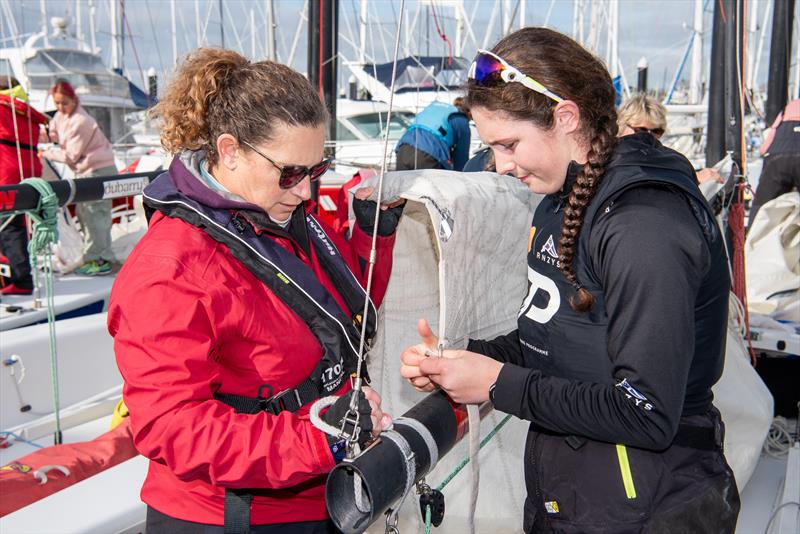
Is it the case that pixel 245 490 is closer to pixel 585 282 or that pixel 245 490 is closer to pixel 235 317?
pixel 235 317

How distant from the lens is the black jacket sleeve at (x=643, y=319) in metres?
1.20

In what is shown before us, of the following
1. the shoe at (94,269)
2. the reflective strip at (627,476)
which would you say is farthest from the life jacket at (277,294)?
the shoe at (94,269)

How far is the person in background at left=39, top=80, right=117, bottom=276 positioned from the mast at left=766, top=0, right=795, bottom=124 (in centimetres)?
890

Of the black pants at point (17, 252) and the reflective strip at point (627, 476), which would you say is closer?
the reflective strip at point (627, 476)

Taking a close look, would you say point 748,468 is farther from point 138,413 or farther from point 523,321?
point 138,413

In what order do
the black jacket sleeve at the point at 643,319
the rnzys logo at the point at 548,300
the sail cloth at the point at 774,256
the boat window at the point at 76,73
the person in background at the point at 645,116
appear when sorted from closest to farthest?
the black jacket sleeve at the point at 643,319 < the rnzys logo at the point at 548,300 < the person in background at the point at 645,116 < the sail cloth at the point at 774,256 < the boat window at the point at 76,73

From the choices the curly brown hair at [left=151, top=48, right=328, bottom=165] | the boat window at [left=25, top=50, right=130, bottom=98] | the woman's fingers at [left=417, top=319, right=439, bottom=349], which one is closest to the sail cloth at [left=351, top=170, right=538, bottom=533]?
the woman's fingers at [left=417, top=319, right=439, bottom=349]

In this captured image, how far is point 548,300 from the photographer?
1.49m

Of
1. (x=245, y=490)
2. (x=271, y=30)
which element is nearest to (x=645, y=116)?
(x=245, y=490)

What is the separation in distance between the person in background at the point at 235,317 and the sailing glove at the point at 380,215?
0.25 m

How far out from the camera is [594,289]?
53.6 inches

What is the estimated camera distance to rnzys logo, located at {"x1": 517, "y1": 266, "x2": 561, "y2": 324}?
1467 mm

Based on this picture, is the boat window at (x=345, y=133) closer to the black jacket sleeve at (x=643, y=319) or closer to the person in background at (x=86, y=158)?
the person in background at (x=86, y=158)

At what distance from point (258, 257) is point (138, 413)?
406mm
